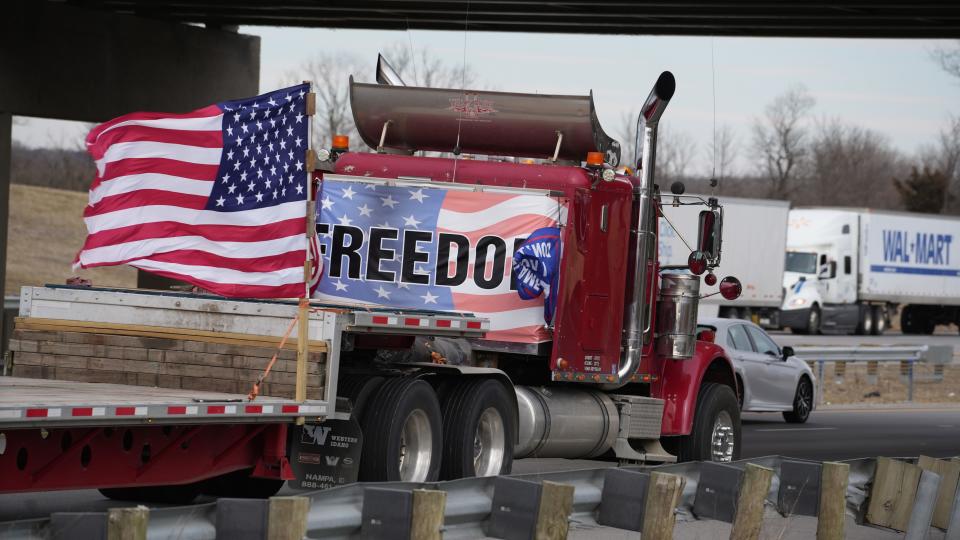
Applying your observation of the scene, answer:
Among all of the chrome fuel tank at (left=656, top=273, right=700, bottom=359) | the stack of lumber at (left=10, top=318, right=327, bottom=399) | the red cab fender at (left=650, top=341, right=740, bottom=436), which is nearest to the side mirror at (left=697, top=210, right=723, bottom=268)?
the chrome fuel tank at (left=656, top=273, right=700, bottom=359)

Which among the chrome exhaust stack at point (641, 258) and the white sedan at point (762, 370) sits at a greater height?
the chrome exhaust stack at point (641, 258)

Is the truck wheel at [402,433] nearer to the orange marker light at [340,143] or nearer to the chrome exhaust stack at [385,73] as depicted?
the orange marker light at [340,143]

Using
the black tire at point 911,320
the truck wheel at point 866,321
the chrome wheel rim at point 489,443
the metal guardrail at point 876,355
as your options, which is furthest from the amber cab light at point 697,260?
the black tire at point 911,320

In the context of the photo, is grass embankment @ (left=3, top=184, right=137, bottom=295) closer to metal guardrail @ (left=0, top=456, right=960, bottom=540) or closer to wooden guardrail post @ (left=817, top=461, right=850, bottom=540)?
metal guardrail @ (left=0, top=456, right=960, bottom=540)

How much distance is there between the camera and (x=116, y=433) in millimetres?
8859

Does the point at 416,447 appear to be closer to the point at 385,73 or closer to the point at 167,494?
the point at 167,494

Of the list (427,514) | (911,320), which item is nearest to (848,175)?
(911,320)

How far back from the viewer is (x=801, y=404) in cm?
2434

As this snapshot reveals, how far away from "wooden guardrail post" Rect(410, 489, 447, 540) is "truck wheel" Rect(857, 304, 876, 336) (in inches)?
1908

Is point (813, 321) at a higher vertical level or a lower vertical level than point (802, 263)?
lower

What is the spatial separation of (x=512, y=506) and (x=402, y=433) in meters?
3.10

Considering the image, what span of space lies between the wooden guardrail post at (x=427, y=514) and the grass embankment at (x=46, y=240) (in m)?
48.7

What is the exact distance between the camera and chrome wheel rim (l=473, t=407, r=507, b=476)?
11.8 metres

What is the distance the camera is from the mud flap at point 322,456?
10.4m
